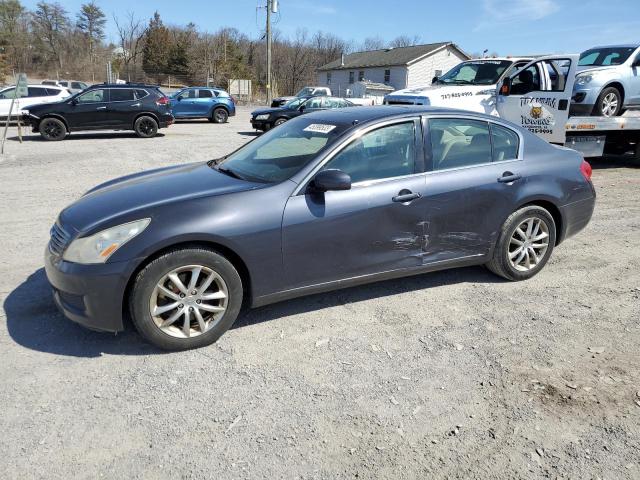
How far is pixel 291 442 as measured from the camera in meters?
2.62

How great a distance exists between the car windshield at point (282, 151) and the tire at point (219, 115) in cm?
2059

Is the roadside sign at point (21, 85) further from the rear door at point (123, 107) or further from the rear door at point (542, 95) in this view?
the rear door at point (542, 95)

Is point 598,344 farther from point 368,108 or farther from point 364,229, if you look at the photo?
point 368,108

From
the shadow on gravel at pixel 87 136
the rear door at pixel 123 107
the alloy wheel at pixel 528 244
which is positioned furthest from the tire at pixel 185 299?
the rear door at pixel 123 107

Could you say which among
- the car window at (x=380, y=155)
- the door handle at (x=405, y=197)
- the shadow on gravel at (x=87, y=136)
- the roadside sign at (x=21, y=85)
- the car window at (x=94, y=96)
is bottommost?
the shadow on gravel at (x=87, y=136)

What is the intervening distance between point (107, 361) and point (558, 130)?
31.7 feet

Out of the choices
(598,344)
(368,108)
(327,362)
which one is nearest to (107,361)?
(327,362)

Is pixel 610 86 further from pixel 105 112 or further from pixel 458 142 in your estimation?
pixel 105 112

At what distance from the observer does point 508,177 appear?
4.42 meters

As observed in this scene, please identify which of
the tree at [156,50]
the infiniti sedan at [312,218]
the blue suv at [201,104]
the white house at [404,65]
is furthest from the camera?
the tree at [156,50]

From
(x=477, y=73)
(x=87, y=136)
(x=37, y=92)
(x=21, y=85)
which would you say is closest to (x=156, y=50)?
(x=37, y=92)

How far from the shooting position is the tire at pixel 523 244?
4.52 m

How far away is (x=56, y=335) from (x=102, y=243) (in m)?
0.93

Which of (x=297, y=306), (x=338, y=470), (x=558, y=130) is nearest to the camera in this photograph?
(x=338, y=470)
